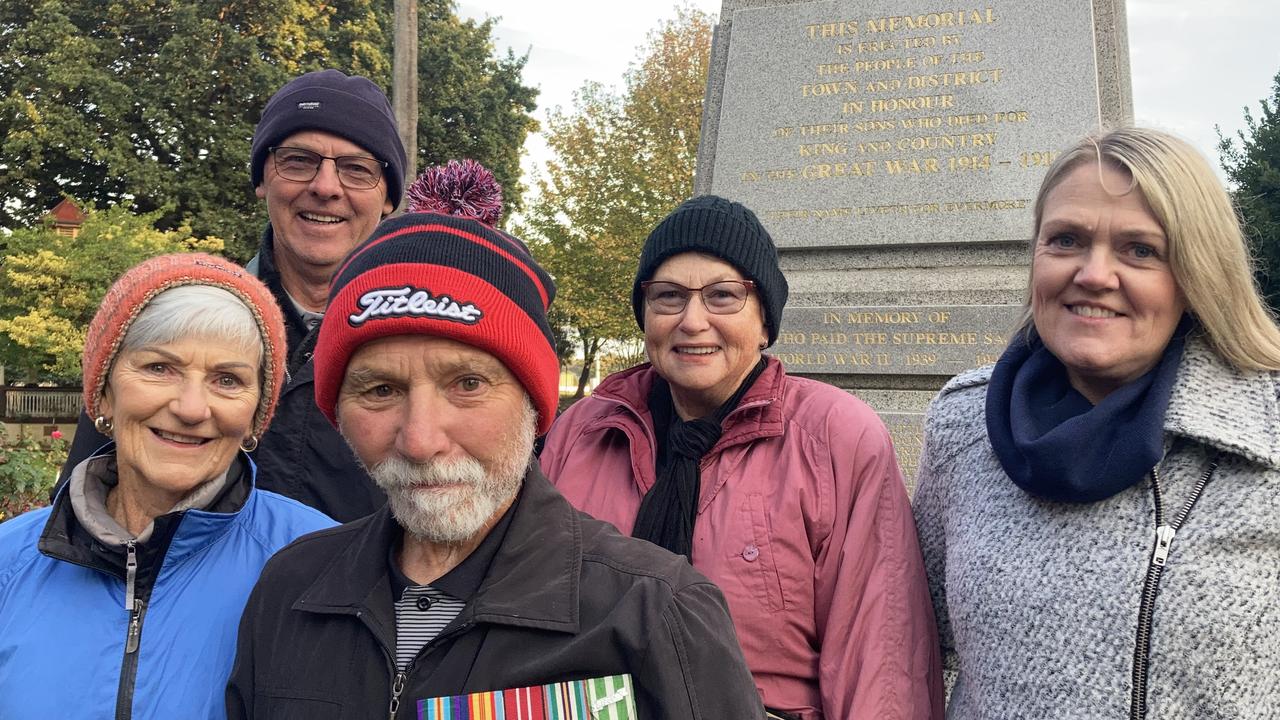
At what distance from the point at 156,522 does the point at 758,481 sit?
132 centimetres

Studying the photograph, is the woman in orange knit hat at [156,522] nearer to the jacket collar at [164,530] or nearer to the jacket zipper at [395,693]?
the jacket collar at [164,530]

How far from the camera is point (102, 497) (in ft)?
6.97

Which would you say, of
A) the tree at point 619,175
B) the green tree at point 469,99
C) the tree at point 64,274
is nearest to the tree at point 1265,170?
the tree at point 619,175

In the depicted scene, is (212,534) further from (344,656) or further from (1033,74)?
(1033,74)

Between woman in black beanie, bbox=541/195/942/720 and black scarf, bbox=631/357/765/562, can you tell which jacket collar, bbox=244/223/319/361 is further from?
black scarf, bbox=631/357/765/562

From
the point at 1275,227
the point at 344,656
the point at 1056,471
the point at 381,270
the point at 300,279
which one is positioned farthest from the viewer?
the point at 1275,227

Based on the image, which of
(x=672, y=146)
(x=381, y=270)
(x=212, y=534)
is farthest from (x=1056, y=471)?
(x=672, y=146)

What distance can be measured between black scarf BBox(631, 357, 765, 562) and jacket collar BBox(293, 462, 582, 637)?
0.71 m

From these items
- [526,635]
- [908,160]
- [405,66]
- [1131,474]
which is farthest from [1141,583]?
[405,66]

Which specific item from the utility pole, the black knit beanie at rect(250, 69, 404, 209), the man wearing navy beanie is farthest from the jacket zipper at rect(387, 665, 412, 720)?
the utility pole

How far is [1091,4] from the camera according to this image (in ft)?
18.3

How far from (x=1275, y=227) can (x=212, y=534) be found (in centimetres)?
2608

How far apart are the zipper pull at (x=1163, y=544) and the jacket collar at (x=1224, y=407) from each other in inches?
7.1

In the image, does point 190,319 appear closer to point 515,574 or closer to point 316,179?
point 515,574
